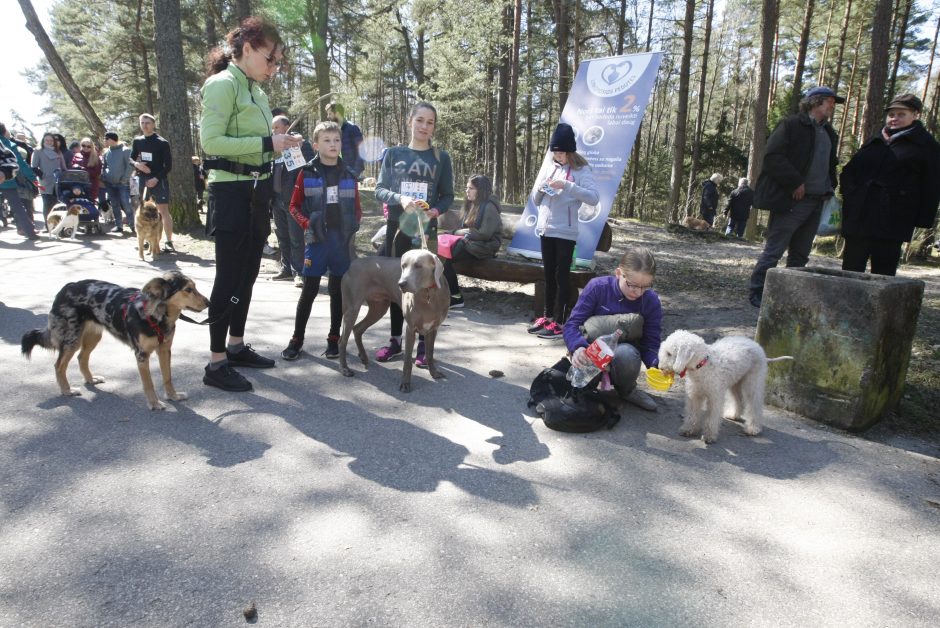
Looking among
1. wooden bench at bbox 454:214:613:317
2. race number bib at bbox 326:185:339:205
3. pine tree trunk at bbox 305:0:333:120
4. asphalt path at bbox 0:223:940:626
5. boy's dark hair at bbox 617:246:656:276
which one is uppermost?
pine tree trunk at bbox 305:0:333:120

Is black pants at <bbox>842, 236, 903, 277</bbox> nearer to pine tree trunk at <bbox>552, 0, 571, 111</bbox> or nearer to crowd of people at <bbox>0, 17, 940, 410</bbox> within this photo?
crowd of people at <bbox>0, 17, 940, 410</bbox>

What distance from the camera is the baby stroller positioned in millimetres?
11827

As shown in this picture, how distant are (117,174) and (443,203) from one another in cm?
1050

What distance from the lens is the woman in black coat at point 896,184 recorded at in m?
5.01

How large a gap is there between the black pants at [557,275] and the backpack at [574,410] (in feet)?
6.48

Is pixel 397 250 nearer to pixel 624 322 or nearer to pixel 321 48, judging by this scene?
pixel 624 322

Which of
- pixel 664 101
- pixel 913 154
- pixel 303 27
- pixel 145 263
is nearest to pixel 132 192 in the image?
pixel 145 263

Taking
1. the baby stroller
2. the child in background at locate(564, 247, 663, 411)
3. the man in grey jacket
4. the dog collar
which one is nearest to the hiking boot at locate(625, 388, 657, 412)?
the child in background at locate(564, 247, 663, 411)

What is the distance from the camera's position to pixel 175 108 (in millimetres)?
11125

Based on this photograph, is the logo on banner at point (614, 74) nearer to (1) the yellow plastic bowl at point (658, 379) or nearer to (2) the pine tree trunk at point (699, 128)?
(1) the yellow plastic bowl at point (658, 379)

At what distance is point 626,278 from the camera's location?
3.97 meters

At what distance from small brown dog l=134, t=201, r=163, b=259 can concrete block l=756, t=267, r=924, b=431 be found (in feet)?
30.8

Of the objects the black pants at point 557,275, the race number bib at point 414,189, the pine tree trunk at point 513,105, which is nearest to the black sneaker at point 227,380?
the race number bib at point 414,189

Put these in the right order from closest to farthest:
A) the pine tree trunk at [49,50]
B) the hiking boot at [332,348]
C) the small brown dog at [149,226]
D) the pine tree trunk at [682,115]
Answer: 1. the hiking boot at [332,348]
2. the small brown dog at [149,226]
3. the pine tree trunk at [49,50]
4. the pine tree trunk at [682,115]
